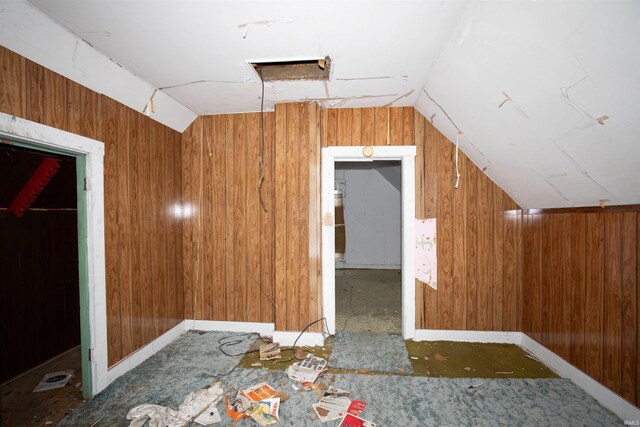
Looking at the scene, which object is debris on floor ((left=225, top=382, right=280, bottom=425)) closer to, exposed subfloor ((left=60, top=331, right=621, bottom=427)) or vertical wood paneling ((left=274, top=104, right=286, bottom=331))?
exposed subfloor ((left=60, top=331, right=621, bottom=427))

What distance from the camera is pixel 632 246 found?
1698 mm

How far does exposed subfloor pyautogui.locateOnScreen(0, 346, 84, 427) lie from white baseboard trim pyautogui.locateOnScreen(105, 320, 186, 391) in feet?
0.75

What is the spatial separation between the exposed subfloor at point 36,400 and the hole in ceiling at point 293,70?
116 inches

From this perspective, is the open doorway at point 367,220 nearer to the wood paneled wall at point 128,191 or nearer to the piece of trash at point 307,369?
the piece of trash at point 307,369

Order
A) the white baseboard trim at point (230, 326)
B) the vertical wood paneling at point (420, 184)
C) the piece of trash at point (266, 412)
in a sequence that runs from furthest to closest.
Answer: the white baseboard trim at point (230, 326)
the vertical wood paneling at point (420, 184)
the piece of trash at point (266, 412)

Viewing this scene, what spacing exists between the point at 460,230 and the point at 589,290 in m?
1.06

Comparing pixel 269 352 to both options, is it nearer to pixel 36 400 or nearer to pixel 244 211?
pixel 244 211

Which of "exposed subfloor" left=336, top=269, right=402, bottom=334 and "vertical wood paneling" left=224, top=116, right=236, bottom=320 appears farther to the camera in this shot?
"exposed subfloor" left=336, top=269, right=402, bottom=334

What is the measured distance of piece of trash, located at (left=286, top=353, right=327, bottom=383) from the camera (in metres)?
2.17

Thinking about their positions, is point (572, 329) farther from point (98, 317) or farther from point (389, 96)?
point (98, 317)

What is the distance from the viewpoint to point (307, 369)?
7.47 ft

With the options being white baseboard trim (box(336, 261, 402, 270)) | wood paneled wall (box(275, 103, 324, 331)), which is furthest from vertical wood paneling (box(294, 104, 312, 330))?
white baseboard trim (box(336, 261, 402, 270))

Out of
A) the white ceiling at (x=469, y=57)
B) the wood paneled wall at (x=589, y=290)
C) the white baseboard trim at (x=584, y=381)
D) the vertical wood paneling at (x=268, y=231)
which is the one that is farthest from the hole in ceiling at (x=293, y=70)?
the white baseboard trim at (x=584, y=381)

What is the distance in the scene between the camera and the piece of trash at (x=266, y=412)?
1737 millimetres
